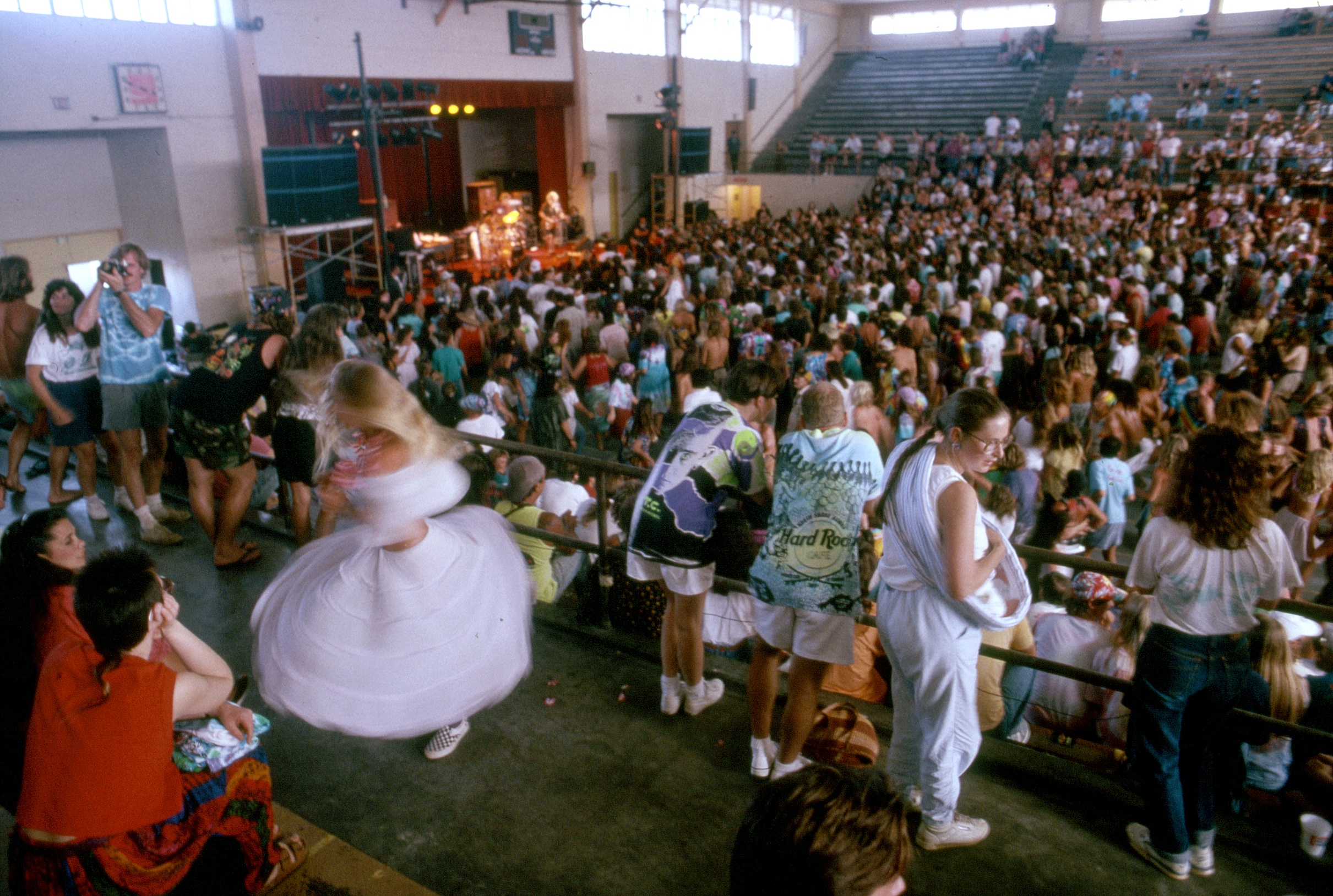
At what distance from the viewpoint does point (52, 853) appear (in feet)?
6.35

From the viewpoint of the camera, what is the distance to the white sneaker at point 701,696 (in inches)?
125

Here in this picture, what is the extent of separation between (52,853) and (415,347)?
6.55 metres

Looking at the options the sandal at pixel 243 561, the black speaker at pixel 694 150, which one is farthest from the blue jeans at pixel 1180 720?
the black speaker at pixel 694 150

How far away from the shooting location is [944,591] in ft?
7.67

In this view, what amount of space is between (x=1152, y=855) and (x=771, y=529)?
4.70ft

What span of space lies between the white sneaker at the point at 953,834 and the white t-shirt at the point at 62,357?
15.3 ft

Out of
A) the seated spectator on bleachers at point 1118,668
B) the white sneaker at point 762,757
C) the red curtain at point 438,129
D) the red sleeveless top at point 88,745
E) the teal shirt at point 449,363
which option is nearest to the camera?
the red sleeveless top at point 88,745

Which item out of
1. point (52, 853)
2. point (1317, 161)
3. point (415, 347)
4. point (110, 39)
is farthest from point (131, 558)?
point (1317, 161)

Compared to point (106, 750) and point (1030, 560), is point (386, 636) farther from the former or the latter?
point (1030, 560)

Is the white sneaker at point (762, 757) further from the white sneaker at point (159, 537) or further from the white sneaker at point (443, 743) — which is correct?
the white sneaker at point (159, 537)

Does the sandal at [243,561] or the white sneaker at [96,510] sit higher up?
the white sneaker at [96,510]

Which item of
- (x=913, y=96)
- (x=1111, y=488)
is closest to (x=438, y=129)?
(x=913, y=96)

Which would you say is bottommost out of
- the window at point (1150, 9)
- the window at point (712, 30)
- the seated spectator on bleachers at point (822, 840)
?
the seated spectator on bleachers at point (822, 840)

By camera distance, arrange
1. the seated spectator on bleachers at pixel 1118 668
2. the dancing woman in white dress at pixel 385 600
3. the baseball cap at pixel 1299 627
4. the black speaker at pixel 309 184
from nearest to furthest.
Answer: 1. the dancing woman in white dress at pixel 385 600
2. the seated spectator on bleachers at pixel 1118 668
3. the baseball cap at pixel 1299 627
4. the black speaker at pixel 309 184
